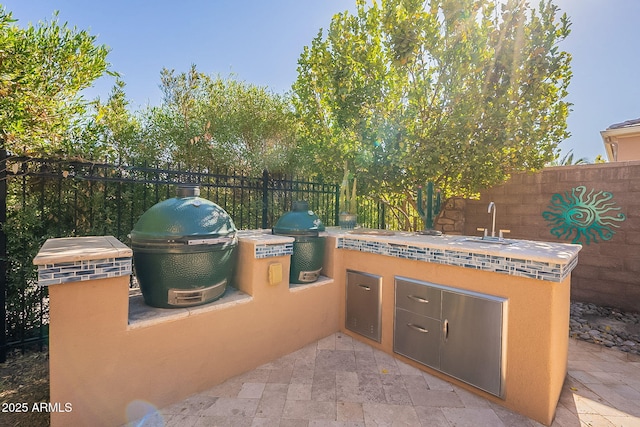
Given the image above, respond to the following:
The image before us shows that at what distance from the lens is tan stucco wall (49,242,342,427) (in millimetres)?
2059

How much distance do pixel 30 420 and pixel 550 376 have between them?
4.35m

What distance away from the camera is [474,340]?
276 cm

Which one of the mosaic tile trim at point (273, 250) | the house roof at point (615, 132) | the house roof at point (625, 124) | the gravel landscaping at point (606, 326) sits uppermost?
the house roof at point (625, 124)

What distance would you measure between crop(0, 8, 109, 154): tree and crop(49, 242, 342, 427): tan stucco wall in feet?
7.94

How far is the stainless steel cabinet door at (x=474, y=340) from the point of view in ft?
8.65

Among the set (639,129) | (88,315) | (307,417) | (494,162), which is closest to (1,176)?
(88,315)

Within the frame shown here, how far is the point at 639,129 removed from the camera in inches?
321

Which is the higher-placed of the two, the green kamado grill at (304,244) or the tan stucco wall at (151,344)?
the green kamado grill at (304,244)

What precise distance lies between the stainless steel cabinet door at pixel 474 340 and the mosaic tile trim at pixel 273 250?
181cm

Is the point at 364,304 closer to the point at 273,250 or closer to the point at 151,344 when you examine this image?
the point at 273,250

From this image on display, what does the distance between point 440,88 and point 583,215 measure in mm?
3832

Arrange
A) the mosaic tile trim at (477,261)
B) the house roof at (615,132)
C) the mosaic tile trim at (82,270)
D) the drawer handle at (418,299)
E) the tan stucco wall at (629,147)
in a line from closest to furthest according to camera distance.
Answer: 1. the mosaic tile trim at (82,270)
2. the mosaic tile trim at (477,261)
3. the drawer handle at (418,299)
4. the house roof at (615,132)
5. the tan stucco wall at (629,147)

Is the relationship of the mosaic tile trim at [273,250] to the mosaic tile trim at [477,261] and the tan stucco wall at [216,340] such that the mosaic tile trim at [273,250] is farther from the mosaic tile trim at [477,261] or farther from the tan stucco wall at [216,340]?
the mosaic tile trim at [477,261]

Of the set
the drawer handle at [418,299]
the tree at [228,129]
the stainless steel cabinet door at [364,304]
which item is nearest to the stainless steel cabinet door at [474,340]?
the drawer handle at [418,299]
